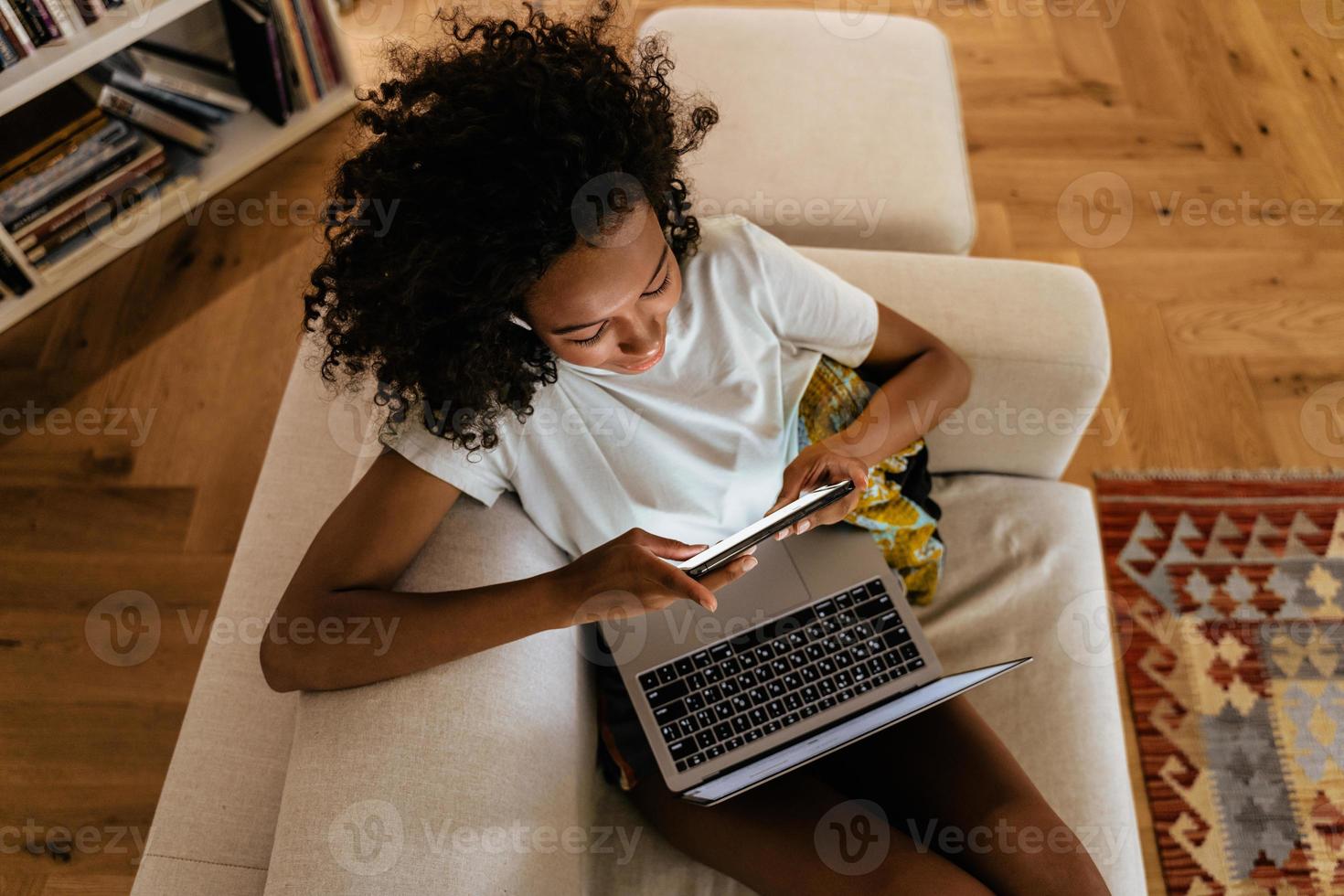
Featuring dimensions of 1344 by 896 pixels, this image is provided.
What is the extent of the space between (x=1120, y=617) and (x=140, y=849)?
5.27 ft

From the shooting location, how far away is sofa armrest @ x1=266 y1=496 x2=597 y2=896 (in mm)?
812

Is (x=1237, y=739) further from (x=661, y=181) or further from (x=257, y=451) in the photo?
(x=257, y=451)

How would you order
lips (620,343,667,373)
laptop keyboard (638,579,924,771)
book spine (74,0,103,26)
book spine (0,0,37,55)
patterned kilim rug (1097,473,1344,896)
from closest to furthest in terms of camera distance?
lips (620,343,667,373)
laptop keyboard (638,579,924,771)
patterned kilim rug (1097,473,1344,896)
book spine (0,0,37,55)
book spine (74,0,103,26)

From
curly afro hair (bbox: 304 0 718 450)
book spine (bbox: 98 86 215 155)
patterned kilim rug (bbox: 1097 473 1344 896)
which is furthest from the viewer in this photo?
book spine (bbox: 98 86 215 155)

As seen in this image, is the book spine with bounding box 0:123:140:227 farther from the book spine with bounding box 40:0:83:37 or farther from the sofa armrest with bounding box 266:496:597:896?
the sofa armrest with bounding box 266:496:597:896

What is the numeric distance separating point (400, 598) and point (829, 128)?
1.02 m

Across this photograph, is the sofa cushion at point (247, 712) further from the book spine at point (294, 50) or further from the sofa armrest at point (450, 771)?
the book spine at point (294, 50)

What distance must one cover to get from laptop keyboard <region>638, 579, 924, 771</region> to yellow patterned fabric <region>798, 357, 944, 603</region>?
0.09m

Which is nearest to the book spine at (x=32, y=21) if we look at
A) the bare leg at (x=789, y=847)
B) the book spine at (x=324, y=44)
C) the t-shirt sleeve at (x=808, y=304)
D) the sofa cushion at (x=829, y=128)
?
the book spine at (x=324, y=44)

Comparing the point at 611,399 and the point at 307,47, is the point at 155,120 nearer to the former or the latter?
the point at 307,47

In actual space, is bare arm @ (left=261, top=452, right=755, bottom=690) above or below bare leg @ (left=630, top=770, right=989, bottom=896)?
above

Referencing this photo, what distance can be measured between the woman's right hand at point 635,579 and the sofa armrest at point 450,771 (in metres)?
0.11

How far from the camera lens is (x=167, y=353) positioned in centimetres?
192

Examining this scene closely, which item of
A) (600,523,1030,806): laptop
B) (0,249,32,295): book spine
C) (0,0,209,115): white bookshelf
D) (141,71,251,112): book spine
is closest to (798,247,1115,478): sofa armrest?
(600,523,1030,806): laptop
